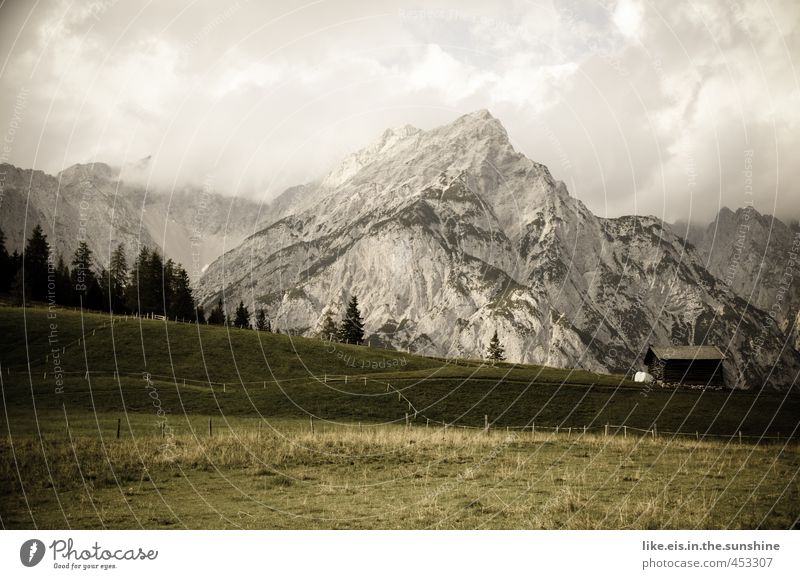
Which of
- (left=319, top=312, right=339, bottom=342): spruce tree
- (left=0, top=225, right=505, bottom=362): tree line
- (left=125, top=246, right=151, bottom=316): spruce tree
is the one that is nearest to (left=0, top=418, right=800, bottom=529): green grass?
(left=0, top=225, right=505, bottom=362): tree line

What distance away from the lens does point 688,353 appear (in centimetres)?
8200

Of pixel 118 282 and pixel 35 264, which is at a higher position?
pixel 35 264

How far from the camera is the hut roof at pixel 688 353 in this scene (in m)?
80.0

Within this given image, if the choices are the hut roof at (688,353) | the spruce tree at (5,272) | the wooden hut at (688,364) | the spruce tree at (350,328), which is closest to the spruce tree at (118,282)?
the spruce tree at (5,272)

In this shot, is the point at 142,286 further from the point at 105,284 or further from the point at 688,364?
the point at 688,364

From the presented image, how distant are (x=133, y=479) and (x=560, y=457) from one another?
587 inches

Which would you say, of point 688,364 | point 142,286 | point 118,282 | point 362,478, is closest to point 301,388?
point 362,478

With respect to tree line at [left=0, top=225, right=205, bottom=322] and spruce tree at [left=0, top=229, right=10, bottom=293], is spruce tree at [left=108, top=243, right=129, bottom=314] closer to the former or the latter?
tree line at [left=0, top=225, right=205, bottom=322]

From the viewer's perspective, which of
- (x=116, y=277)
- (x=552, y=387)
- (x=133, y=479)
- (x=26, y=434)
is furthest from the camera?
(x=116, y=277)

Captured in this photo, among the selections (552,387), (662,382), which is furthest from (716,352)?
(552,387)

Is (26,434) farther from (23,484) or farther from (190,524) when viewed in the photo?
(190,524)

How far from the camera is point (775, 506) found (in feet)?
52.3

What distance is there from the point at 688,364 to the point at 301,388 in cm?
5553

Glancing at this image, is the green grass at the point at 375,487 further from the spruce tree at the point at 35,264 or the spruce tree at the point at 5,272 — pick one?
the spruce tree at the point at 5,272
